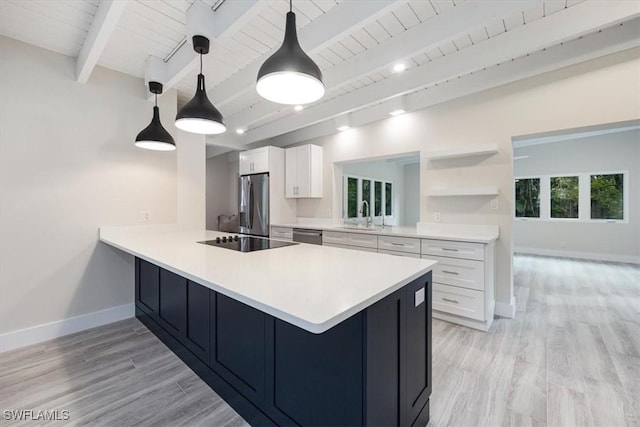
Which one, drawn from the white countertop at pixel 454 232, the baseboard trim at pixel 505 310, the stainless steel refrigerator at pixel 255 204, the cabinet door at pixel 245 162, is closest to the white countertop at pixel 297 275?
the white countertop at pixel 454 232

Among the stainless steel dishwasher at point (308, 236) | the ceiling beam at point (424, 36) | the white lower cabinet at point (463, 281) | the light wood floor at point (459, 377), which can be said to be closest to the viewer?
the light wood floor at point (459, 377)

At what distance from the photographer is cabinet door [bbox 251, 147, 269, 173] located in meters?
4.88

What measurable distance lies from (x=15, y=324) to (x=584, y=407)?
4.28m

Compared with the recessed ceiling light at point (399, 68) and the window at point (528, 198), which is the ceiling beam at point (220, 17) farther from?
the window at point (528, 198)

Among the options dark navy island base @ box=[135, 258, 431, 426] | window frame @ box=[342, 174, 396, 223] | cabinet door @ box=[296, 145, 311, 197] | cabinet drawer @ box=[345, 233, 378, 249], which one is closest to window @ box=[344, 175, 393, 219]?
window frame @ box=[342, 174, 396, 223]

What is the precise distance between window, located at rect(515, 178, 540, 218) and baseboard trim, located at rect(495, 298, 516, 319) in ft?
17.3

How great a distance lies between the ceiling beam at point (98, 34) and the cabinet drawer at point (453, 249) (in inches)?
125

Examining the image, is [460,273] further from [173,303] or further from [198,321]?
[173,303]

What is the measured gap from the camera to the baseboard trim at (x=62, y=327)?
7.69ft

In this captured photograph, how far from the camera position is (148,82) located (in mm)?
2691

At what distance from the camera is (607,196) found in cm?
599

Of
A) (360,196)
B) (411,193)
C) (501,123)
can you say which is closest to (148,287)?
(501,123)

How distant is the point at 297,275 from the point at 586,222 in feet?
25.7

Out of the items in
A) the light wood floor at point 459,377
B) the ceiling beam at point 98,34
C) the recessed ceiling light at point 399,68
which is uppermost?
the recessed ceiling light at point 399,68
